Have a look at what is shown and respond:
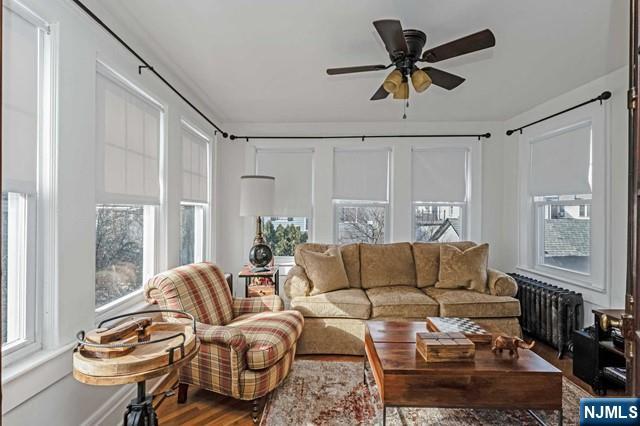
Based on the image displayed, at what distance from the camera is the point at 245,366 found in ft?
7.64

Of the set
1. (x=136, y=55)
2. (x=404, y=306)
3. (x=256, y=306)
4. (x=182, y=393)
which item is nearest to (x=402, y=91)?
(x=136, y=55)

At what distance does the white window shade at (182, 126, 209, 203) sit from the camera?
143 inches

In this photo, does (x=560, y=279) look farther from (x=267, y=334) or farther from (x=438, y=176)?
(x=267, y=334)

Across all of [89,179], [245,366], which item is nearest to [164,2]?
[89,179]

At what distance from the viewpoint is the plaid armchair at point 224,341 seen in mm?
2305

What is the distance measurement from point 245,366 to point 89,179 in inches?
57.3

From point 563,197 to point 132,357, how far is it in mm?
4123

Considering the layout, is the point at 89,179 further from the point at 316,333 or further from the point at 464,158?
the point at 464,158

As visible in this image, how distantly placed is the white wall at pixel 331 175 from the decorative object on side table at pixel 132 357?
300 centimetres

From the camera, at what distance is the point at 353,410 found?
96.6 inches

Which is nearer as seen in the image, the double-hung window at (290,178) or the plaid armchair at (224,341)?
the plaid armchair at (224,341)

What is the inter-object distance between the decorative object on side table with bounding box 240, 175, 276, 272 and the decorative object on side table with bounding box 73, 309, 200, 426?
2.22 m

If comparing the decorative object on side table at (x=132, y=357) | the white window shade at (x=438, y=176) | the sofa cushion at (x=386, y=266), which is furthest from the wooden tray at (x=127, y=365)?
the white window shade at (x=438, y=176)

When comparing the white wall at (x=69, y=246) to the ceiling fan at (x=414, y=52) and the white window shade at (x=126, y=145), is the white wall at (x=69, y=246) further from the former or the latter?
the ceiling fan at (x=414, y=52)
